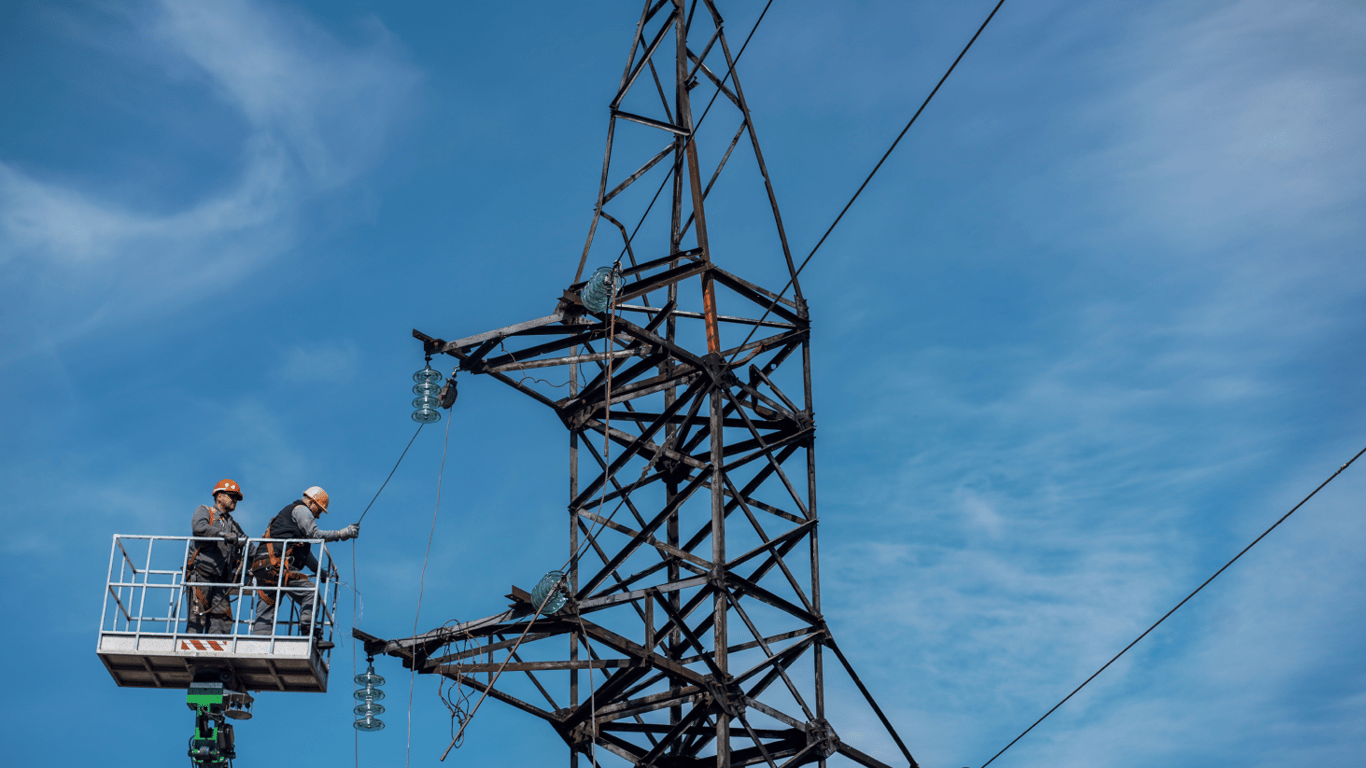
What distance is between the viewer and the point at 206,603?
20781 mm

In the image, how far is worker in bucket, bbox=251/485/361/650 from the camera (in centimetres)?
2084

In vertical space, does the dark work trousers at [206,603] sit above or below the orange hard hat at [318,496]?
below

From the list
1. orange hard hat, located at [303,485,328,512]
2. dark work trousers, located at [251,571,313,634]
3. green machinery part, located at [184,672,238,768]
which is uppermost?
orange hard hat, located at [303,485,328,512]

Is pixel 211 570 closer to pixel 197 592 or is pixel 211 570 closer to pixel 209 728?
pixel 197 592

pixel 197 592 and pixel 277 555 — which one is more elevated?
pixel 277 555

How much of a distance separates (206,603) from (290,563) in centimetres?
122

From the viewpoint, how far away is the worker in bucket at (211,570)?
2072 centimetres

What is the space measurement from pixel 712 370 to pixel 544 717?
6.03 metres

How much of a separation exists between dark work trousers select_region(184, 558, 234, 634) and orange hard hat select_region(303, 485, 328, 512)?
1.66 metres

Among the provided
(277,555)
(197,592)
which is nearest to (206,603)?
(197,592)

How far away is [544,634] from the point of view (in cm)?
2352

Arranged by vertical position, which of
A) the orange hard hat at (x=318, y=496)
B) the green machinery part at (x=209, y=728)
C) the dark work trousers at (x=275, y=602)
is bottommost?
the green machinery part at (x=209, y=728)

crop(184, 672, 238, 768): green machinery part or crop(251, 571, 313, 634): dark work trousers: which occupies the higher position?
crop(251, 571, 313, 634): dark work trousers

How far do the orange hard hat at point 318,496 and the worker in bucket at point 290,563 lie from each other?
0.67 feet
